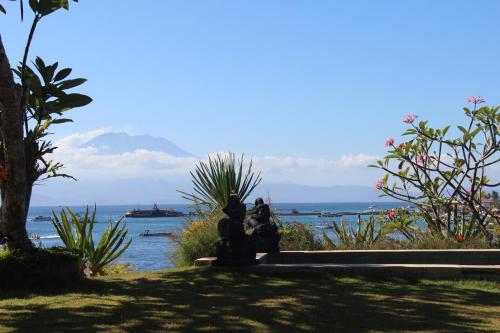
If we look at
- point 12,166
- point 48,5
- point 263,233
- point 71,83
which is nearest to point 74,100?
point 71,83

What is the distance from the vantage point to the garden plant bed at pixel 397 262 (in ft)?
31.1

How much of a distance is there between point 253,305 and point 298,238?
6.47 metres

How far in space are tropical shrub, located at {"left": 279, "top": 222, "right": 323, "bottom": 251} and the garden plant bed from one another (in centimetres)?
155

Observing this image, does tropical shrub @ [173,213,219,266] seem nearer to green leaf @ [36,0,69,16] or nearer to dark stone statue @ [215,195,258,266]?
dark stone statue @ [215,195,258,266]

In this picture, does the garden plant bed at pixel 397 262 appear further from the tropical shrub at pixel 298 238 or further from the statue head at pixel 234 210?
the tropical shrub at pixel 298 238

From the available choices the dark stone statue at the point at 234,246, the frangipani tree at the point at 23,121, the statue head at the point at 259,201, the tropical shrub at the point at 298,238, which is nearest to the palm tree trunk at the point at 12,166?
the frangipani tree at the point at 23,121

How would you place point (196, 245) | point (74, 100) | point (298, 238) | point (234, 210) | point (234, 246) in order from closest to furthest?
point (74, 100) → point (234, 246) → point (234, 210) → point (196, 245) → point (298, 238)

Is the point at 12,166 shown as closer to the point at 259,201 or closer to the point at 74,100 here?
the point at 74,100

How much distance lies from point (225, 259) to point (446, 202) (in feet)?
20.7

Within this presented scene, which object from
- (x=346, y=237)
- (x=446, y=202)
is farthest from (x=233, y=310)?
(x=446, y=202)

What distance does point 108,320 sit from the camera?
6227mm

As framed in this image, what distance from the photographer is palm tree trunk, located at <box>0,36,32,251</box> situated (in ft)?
27.2

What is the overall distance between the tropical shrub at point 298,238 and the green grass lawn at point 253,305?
351cm

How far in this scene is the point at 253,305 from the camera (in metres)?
7.09
